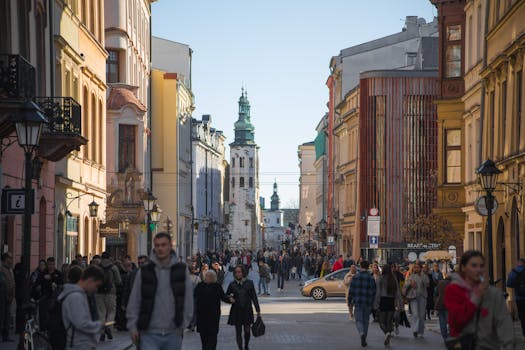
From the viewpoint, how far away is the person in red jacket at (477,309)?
10.6 metres

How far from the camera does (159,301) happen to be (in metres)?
12.5

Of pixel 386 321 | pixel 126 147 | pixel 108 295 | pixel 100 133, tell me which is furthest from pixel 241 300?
pixel 126 147

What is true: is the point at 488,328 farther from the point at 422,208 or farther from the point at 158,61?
the point at 158,61

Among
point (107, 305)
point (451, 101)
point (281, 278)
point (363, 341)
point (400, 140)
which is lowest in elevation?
point (281, 278)

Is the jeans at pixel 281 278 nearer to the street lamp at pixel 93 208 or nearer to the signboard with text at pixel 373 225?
the signboard with text at pixel 373 225

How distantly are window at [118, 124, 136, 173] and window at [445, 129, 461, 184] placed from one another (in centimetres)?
2193

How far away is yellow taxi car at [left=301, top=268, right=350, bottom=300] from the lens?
160ft

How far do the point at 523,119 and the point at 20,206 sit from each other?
525 inches

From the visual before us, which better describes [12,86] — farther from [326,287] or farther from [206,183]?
[206,183]

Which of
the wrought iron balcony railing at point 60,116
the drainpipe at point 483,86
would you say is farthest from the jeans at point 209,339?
the drainpipe at point 483,86

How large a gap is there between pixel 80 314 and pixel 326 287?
37.1 m

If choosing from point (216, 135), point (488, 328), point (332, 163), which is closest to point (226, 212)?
point (216, 135)

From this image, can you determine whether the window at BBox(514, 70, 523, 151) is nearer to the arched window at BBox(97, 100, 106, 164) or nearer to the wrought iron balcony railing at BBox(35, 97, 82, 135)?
the wrought iron balcony railing at BBox(35, 97, 82, 135)

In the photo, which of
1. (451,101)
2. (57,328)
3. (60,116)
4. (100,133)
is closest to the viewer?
(57,328)
